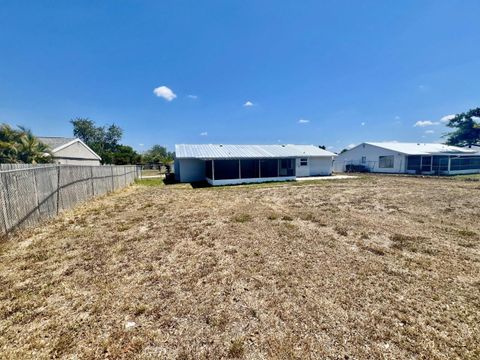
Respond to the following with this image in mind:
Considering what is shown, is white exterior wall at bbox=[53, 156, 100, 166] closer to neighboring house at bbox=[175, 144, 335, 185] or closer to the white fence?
neighboring house at bbox=[175, 144, 335, 185]

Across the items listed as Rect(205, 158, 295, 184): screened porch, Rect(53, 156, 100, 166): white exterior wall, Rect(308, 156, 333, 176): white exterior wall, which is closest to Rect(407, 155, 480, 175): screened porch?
Rect(308, 156, 333, 176): white exterior wall

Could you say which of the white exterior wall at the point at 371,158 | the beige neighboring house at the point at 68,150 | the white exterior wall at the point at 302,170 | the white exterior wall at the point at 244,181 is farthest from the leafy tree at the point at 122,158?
the white exterior wall at the point at 371,158

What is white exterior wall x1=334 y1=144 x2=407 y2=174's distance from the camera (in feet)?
88.2

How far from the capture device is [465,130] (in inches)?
1220

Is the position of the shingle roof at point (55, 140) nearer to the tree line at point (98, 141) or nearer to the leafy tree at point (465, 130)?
the tree line at point (98, 141)

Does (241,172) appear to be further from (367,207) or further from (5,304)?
(5,304)

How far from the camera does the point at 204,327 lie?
258 centimetres

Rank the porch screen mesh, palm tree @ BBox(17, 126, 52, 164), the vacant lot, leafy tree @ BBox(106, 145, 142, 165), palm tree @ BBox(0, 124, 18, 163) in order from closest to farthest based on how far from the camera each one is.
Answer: the vacant lot < palm tree @ BBox(0, 124, 18, 163) < palm tree @ BBox(17, 126, 52, 164) < the porch screen mesh < leafy tree @ BBox(106, 145, 142, 165)

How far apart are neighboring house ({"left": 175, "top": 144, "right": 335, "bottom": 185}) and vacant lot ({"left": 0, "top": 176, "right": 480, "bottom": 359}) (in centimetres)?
1141

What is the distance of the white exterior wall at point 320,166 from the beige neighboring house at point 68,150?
76.4 ft

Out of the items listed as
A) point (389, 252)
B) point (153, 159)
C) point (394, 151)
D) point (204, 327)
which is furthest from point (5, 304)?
point (153, 159)

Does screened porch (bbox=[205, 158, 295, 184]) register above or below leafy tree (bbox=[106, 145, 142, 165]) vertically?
below

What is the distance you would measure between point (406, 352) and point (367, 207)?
7.33 m

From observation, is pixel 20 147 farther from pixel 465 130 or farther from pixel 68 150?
pixel 465 130
